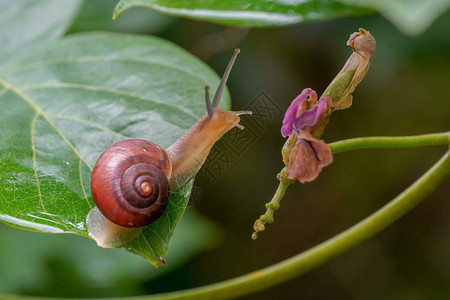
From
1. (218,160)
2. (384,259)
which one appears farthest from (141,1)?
(384,259)

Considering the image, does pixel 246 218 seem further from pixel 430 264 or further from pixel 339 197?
pixel 430 264

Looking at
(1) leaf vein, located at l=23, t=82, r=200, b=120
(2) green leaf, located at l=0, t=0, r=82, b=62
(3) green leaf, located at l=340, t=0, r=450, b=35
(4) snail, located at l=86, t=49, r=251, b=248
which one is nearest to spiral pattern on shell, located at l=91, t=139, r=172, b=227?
(4) snail, located at l=86, t=49, r=251, b=248

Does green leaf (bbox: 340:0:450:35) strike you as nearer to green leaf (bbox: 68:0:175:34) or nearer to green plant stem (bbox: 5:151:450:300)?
green plant stem (bbox: 5:151:450:300)

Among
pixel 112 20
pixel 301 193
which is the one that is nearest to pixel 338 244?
pixel 112 20

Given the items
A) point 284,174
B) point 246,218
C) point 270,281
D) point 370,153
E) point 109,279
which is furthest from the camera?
point 246,218

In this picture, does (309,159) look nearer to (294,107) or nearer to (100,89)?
(294,107)

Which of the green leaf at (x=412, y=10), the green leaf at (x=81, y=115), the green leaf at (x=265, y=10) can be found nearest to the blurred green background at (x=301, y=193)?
the green leaf at (x=81, y=115)
